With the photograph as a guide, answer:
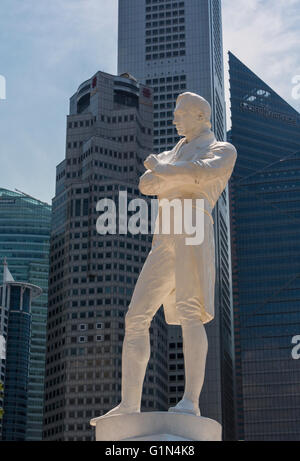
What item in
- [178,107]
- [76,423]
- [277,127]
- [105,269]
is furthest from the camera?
[277,127]

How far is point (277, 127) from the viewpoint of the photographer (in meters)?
141

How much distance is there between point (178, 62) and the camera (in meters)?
143

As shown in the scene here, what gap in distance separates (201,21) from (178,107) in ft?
452

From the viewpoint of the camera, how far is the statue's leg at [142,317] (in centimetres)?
1001

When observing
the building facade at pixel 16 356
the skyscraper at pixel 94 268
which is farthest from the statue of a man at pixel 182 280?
the building facade at pixel 16 356

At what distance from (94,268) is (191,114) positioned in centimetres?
10319

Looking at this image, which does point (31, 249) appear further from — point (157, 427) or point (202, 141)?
point (157, 427)

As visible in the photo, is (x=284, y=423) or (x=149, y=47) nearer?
(x=284, y=423)

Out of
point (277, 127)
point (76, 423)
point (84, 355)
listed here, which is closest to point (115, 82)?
point (277, 127)

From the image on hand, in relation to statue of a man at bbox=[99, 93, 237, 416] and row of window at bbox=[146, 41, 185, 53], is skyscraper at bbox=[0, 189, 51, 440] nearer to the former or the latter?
row of window at bbox=[146, 41, 185, 53]

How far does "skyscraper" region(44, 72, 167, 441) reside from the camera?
106650 millimetres

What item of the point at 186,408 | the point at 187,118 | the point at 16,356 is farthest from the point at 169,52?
the point at 186,408

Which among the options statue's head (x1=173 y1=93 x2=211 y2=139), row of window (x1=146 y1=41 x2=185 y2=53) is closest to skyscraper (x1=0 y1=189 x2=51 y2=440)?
row of window (x1=146 y1=41 x2=185 y2=53)

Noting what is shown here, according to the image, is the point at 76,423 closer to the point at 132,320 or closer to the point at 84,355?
the point at 84,355
